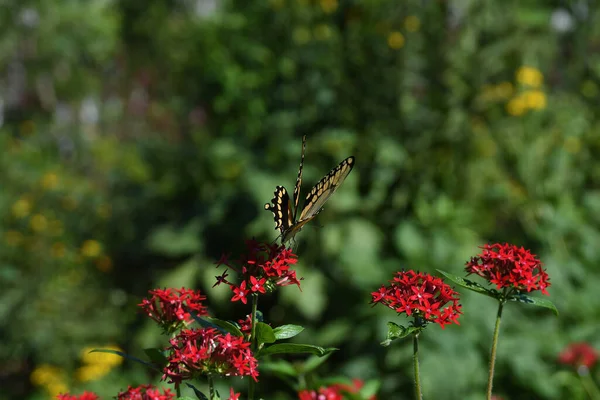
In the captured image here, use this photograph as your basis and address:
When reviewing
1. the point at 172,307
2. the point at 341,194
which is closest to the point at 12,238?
the point at 341,194

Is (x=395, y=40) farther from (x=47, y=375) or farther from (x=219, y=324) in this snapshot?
(x=219, y=324)

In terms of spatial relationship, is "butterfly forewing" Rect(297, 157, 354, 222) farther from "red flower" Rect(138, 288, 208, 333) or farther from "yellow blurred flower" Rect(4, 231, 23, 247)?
"yellow blurred flower" Rect(4, 231, 23, 247)

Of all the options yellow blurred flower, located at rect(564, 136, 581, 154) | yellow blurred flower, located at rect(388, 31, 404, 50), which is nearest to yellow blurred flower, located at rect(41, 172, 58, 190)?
yellow blurred flower, located at rect(388, 31, 404, 50)

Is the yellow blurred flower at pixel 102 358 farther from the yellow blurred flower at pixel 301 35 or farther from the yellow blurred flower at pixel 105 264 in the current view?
the yellow blurred flower at pixel 301 35

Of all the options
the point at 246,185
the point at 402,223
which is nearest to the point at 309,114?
the point at 246,185

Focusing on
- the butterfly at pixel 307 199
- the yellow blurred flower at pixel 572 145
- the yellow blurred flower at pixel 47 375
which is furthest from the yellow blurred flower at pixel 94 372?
the yellow blurred flower at pixel 572 145
